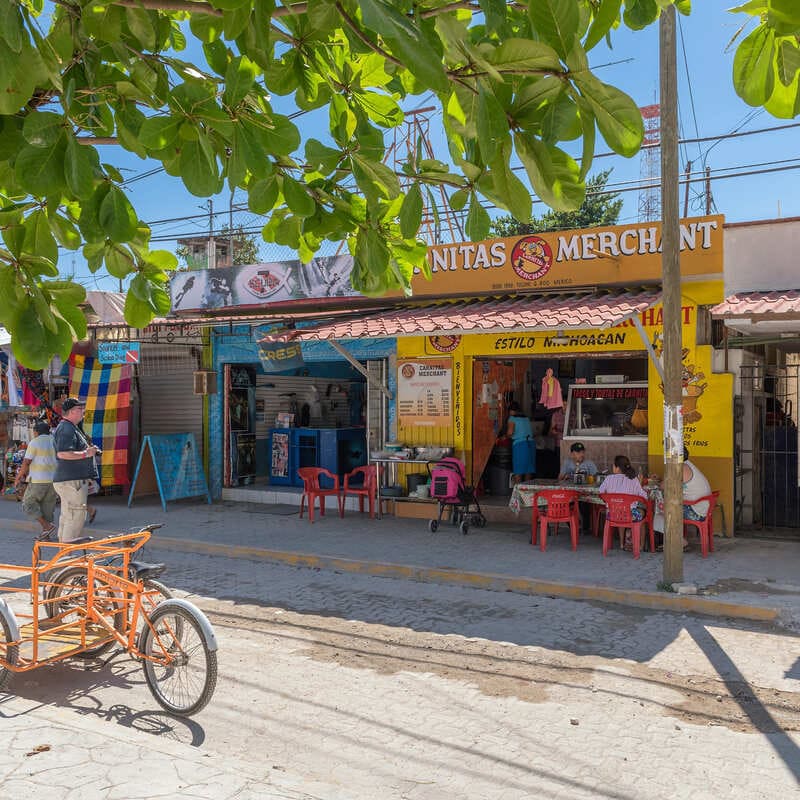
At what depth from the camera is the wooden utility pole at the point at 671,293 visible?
324 inches

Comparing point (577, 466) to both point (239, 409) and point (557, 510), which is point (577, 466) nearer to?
point (557, 510)

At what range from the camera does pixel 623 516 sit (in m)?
10.3

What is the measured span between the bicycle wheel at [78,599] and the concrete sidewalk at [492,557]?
14.2ft

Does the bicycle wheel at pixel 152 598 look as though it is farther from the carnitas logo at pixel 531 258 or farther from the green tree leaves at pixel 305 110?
the carnitas logo at pixel 531 258

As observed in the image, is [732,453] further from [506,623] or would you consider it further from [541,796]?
[541,796]

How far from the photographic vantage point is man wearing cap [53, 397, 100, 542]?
31.9ft

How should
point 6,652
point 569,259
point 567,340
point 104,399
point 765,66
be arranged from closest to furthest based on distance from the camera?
1. point 765,66
2. point 6,652
3. point 567,340
4. point 569,259
5. point 104,399

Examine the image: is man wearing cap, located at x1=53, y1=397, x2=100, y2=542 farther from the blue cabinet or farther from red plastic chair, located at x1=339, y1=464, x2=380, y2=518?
the blue cabinet

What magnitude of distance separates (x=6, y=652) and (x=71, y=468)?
450 centimetres

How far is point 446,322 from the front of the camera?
11359 mm

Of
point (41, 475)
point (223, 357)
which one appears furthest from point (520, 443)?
point (41, 475)

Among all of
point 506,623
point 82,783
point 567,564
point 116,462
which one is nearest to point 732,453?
point 567,564

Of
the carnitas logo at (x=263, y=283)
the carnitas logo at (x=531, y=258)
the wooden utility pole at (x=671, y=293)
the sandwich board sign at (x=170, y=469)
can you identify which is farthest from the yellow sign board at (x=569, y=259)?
the sandwich board sign at (x=170, y=469)

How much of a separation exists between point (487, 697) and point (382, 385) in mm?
8559
